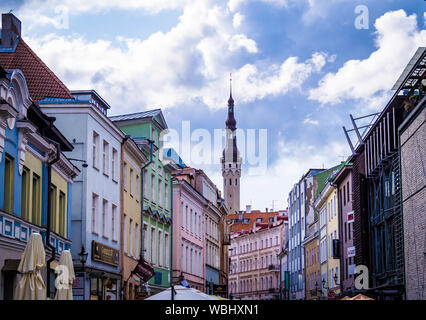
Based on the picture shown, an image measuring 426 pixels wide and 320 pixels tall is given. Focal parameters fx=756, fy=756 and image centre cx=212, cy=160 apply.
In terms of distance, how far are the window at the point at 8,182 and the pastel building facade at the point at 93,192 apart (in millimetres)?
9178

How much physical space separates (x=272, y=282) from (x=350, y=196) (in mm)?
67008

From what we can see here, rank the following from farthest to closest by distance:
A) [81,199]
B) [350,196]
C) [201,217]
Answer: [201,217], [350,196], [81,199]

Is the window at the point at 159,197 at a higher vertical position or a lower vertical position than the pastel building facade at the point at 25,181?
higher

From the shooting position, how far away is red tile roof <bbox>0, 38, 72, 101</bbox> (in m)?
32.7

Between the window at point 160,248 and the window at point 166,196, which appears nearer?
the window at point 160,248

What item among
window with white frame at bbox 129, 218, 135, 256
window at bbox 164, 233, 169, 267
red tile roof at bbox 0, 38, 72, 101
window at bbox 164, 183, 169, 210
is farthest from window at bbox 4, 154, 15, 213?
window at bbox 164, 183, 169, 210

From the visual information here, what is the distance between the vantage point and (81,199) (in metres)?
31.2

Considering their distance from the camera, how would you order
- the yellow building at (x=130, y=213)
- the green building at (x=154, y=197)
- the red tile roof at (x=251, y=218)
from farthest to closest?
1. the red tile roof at (x=251, y=218)
2. the green building at (x=154, y=197)
3. the yellow building at (x=130, y=213)

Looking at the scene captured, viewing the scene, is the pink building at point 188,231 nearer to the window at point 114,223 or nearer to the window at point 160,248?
the window at point 160,248

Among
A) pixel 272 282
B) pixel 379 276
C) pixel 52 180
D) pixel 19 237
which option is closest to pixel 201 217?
pixel 379 276

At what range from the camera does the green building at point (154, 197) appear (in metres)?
43.9

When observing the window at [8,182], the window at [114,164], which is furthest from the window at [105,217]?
the window at [8,182]

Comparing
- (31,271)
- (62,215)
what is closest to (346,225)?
(62,215)
